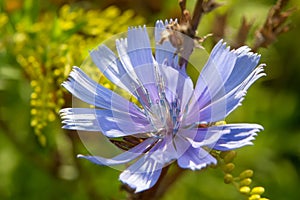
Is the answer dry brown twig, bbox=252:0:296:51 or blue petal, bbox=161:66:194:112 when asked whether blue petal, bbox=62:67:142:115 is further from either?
dry brown twig, bbox=252:0:296:51

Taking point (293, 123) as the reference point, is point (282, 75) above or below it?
above

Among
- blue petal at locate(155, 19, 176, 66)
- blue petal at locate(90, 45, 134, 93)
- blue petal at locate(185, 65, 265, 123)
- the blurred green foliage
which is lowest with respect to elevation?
the blurred green foliage

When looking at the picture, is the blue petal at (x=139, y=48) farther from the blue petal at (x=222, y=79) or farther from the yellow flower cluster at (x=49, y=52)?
the yellow flower cluster at (x=49, y=52)

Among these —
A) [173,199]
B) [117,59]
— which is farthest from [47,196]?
[117,59]

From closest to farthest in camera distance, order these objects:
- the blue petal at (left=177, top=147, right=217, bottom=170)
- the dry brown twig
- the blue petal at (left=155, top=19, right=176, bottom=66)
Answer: the blue petal at (left=177, top=147, right=217, bottom=170) → the blue petal at (left=155, top=19, right=176, bottom=66) → the dry brown twig

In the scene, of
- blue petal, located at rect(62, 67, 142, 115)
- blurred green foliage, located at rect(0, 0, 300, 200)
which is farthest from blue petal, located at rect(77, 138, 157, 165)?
blurred green foliage, located at rect(0, 0, 300, 200)

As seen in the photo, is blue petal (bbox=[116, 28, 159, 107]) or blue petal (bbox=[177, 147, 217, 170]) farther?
blue petal (bbox=[116, 28, 159, 107])

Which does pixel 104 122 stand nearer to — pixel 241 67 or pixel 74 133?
pixel 241 67

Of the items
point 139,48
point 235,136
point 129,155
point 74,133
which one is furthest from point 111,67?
point 74,133

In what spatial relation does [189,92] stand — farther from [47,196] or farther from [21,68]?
[47,196]
